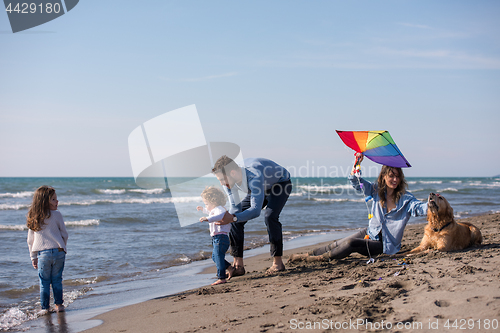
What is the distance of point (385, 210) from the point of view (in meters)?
4.64

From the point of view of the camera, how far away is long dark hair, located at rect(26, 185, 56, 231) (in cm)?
409

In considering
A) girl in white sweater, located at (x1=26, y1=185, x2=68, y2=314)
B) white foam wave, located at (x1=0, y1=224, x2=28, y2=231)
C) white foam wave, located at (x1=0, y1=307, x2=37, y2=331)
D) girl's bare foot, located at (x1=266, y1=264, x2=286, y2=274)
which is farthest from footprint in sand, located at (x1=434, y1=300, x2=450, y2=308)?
white foam wave, located at (x1=0, y1=224, x2=28, y2=231)

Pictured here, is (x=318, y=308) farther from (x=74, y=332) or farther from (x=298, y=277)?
(x=74, y=332)

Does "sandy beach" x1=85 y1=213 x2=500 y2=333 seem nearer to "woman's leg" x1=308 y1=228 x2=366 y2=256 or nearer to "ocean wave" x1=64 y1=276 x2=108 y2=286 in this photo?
"woman's leg" x1=308 y1=228 x2=366 y2=256

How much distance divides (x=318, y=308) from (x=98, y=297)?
3036mm

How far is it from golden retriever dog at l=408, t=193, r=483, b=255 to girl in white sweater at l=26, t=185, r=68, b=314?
14.7 ft

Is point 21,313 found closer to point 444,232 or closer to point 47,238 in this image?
point 47,238

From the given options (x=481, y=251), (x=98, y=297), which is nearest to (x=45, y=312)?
(x=98, y=297)

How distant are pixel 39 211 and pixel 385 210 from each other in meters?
4.15

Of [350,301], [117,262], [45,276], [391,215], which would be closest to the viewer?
[350,301]

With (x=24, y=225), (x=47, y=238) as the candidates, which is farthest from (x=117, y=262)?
(x=24, y=225)

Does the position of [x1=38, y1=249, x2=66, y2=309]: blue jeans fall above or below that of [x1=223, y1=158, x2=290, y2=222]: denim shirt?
below

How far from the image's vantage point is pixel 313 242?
829cm

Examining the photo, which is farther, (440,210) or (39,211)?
(440,210)
